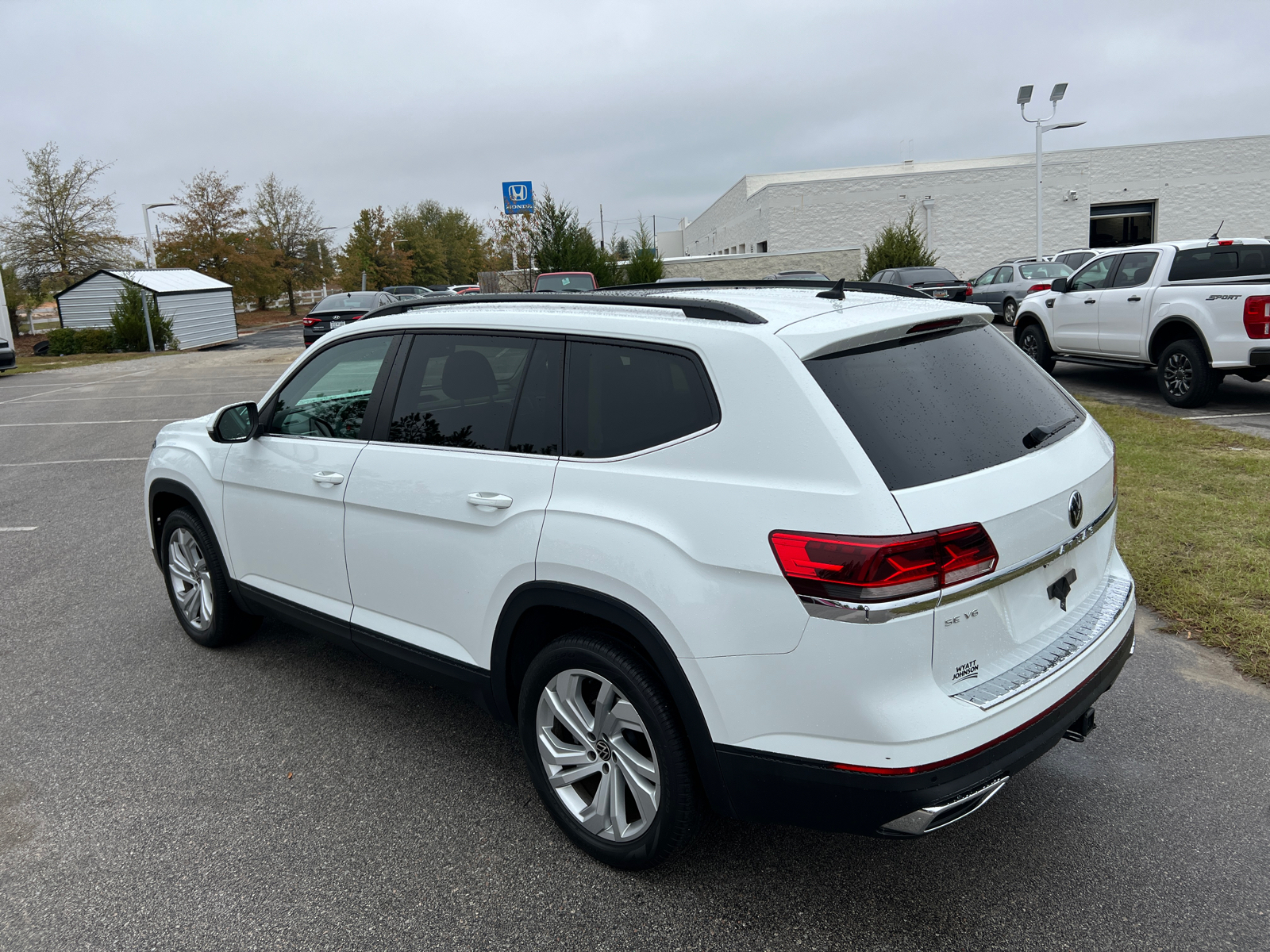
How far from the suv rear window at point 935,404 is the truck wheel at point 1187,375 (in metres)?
9.12

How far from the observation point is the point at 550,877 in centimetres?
295

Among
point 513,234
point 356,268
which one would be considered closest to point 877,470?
point 513,234

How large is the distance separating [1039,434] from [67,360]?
119 feet

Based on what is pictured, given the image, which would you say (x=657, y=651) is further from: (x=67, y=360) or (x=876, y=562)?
(x=67, y=360)

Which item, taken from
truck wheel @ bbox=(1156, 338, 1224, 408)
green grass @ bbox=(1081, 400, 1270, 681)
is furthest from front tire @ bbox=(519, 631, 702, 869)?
truck wheel @ bbox=(1156, 338, 1224, 408)

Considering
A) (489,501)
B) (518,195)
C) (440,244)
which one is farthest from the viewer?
(440,244)

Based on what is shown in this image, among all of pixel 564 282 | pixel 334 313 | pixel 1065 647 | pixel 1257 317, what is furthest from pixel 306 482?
pixel 334 313

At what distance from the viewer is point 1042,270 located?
76.1 ft

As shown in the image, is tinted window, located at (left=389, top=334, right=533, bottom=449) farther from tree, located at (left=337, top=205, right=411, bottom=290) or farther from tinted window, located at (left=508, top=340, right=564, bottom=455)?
tree, located at (left=337, top=205, right=411, bottom=290)

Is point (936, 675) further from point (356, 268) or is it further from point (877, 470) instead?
point (356, 268)

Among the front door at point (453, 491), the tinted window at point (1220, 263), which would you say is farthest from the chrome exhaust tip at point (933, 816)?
the tinted window at point (1220, 263)

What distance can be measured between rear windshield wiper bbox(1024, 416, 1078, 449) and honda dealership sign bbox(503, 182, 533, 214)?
84.5 ft

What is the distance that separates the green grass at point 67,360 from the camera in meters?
A: 29.1

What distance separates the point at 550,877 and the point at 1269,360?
10340 mm
